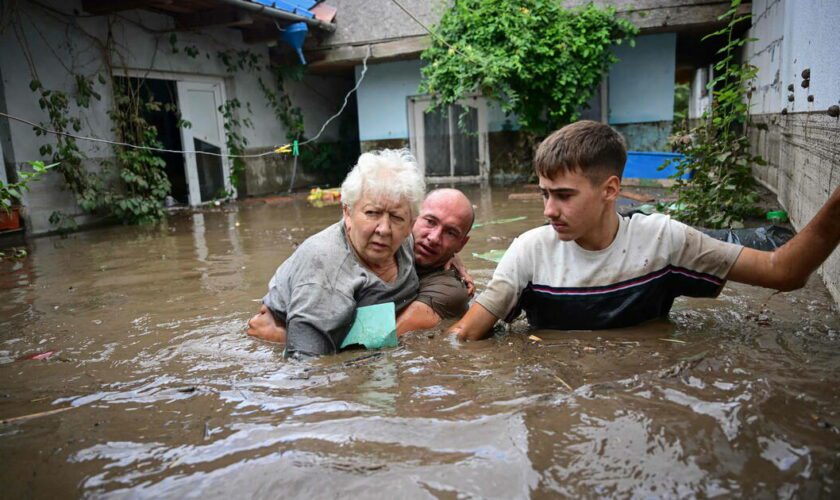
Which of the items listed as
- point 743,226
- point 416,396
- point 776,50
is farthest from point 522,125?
point 416,396

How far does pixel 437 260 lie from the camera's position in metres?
3.49

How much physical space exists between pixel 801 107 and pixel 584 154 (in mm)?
3719

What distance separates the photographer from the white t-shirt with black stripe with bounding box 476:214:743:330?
261cm

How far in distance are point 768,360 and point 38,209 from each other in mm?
9324

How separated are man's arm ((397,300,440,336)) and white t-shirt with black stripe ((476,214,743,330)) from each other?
1.46 feet

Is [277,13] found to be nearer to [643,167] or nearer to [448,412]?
[643,167]

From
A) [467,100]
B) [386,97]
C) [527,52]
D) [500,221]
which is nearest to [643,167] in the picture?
[527,52]

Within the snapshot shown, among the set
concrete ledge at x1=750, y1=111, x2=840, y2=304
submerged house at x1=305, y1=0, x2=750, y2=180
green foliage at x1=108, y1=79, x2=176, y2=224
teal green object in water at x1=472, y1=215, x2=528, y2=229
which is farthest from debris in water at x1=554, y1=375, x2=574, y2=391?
submerged house at x1=305, y1=0, x2=750, y2=180

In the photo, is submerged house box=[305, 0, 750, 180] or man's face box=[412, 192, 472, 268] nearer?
man's face box=[412, 192, 472, 268]

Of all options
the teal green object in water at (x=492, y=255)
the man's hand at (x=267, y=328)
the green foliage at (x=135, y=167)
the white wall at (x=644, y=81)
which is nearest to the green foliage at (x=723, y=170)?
the teal green object in water at (x=492, y=255)

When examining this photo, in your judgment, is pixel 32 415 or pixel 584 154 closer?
pixel 32 415

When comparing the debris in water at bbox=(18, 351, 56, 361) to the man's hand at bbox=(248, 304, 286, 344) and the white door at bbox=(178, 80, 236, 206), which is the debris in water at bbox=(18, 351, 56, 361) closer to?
the man's hand at bbox=(248, 304, 286, 344)

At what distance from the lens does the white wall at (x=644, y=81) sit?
39.6 feet

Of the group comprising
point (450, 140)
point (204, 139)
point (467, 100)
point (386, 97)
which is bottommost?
point (450, 140)
